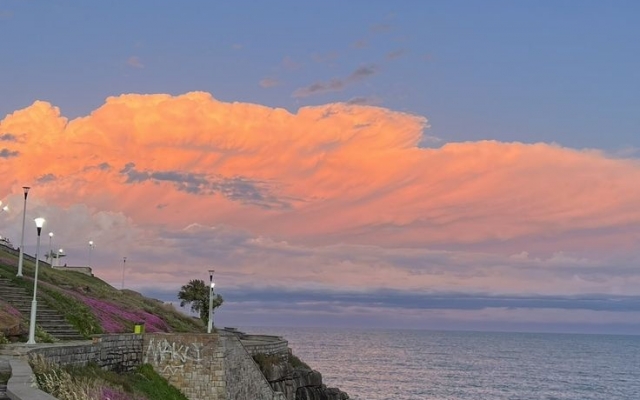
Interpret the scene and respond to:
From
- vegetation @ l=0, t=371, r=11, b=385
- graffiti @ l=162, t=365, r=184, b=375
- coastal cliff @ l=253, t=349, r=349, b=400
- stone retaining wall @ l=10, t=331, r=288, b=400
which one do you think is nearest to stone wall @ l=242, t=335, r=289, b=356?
coastal cliff @ l=253, t=349, r=349, b=400

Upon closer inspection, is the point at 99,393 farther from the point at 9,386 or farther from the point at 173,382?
the point at 173,382

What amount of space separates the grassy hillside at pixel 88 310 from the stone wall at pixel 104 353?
4058 millimetres

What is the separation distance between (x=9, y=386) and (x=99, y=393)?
662 cm

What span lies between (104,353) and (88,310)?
1547cm

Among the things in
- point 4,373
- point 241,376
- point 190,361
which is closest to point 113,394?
point 4,373

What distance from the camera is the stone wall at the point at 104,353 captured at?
92.0 feet

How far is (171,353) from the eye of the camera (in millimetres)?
38938

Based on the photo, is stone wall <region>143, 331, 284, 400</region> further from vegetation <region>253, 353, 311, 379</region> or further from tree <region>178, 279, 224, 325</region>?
tree <region>178, 279, 224, 325</region>

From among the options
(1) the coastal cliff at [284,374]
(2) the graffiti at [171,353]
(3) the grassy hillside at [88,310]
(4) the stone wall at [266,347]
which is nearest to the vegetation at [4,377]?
(3) the grassy hillside at [88,310]

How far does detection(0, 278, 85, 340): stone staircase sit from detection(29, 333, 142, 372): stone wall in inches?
166

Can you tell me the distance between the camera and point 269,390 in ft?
146

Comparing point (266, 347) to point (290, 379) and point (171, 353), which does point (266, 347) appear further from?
point (171, 353)

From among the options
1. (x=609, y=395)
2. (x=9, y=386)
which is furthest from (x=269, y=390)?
(x=609, y=395)

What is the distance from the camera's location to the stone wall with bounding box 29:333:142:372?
28.0 m
